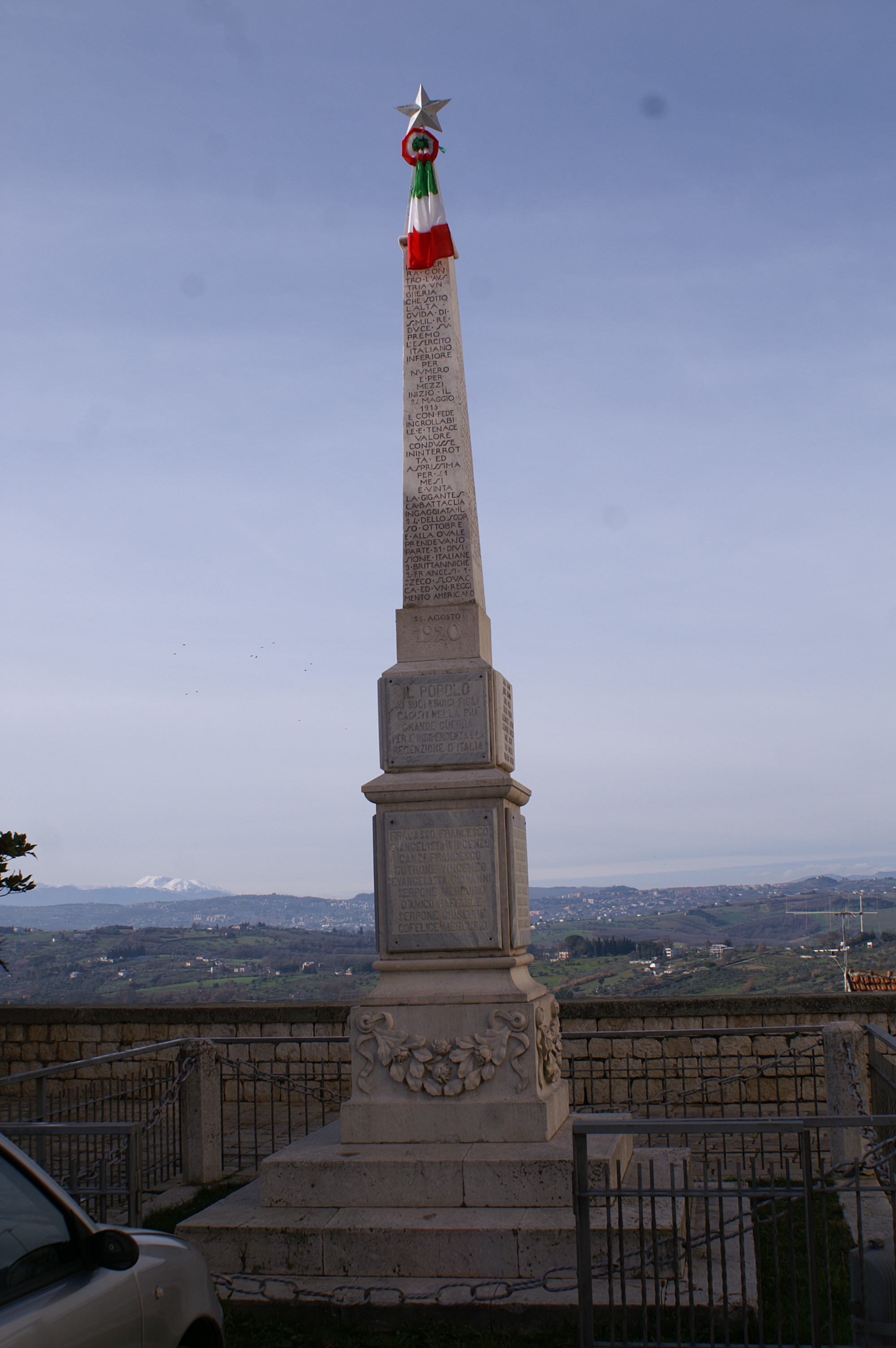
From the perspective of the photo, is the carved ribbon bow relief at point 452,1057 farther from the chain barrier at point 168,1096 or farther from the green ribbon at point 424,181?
the green ribbon at point 424,181

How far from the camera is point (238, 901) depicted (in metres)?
73.8

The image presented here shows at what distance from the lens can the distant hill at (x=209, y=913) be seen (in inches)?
2527

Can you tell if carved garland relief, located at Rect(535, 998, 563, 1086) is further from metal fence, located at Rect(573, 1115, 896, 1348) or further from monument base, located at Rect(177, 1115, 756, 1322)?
metal fence, located at Rect(573, 1115, 896, 1348)

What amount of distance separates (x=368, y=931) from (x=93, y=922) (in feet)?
115

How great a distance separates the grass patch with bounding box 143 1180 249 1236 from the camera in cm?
670

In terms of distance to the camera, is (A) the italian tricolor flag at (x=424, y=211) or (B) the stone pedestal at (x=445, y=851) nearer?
(B) the stone pedestal at (x=445, y=851)

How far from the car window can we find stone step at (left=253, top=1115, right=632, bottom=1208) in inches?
142

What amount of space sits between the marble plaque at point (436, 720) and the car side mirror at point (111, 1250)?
437 centimetres

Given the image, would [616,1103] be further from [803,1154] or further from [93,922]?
[93,922]

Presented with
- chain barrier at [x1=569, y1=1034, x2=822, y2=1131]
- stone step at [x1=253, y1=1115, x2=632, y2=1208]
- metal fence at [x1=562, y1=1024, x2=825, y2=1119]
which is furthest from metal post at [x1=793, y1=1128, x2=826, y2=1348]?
metal fence at [x1=562, y1=1024, x2=825, y2=1119]

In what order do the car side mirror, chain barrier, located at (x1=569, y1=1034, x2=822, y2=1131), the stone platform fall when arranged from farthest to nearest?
1. chain barrier, located at (x1=569, y1=1034, x2=822, y2=1131)
2. the stone platform
3. the car side mirror

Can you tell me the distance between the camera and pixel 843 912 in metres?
17.8

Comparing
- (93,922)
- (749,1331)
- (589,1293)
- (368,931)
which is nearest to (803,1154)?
(589,1293)

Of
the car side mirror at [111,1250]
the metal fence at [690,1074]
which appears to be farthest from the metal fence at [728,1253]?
the metal fence at [690,1074]
